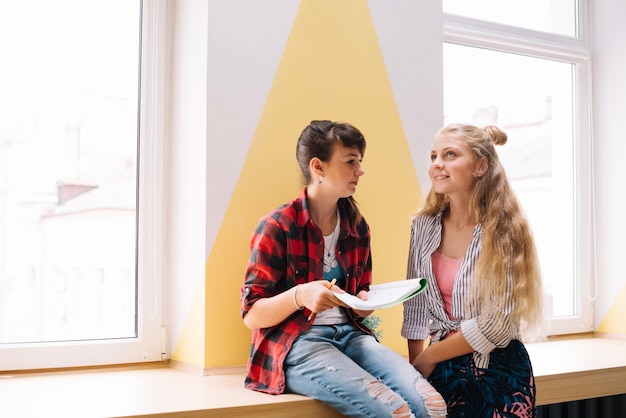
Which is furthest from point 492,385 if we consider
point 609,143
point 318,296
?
point 609,143

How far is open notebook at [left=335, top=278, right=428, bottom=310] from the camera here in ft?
5.17

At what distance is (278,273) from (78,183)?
0.74 m

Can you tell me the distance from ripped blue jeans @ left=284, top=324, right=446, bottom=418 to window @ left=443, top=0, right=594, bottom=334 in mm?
1360

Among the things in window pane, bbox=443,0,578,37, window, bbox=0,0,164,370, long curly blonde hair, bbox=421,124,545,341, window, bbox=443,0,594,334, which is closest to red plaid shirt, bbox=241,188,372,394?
long curly blonde hair, bbox=421,124,545,341

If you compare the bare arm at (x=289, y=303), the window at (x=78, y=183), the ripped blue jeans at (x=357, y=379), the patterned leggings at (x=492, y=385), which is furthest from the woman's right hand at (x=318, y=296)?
the window at (x=78, y=183)

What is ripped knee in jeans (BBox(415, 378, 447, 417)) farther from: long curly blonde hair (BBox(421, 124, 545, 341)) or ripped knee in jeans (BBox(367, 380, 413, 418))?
long curly blonde hair (BBox(421, 124, 545, 341))

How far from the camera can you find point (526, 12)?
10.0ft

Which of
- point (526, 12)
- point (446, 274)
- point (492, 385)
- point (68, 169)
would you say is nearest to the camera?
point (492, 385)

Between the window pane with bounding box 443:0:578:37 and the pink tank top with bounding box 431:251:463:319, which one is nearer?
the pink tank top with bounding box 431:251:463:319

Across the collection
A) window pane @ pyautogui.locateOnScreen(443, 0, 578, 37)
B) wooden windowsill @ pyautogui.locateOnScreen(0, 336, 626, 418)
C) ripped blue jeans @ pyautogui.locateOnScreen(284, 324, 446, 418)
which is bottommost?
wooden windowsill @ pyautogui.locateOnScreen(0, 336, 626, 418)

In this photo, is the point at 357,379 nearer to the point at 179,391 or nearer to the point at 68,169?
the point at 179,391

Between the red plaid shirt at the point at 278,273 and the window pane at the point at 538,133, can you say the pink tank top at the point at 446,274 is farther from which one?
the window pane at the point at 538,133

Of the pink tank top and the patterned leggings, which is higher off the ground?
the pink tank top

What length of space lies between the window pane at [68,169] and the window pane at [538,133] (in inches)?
53.8
